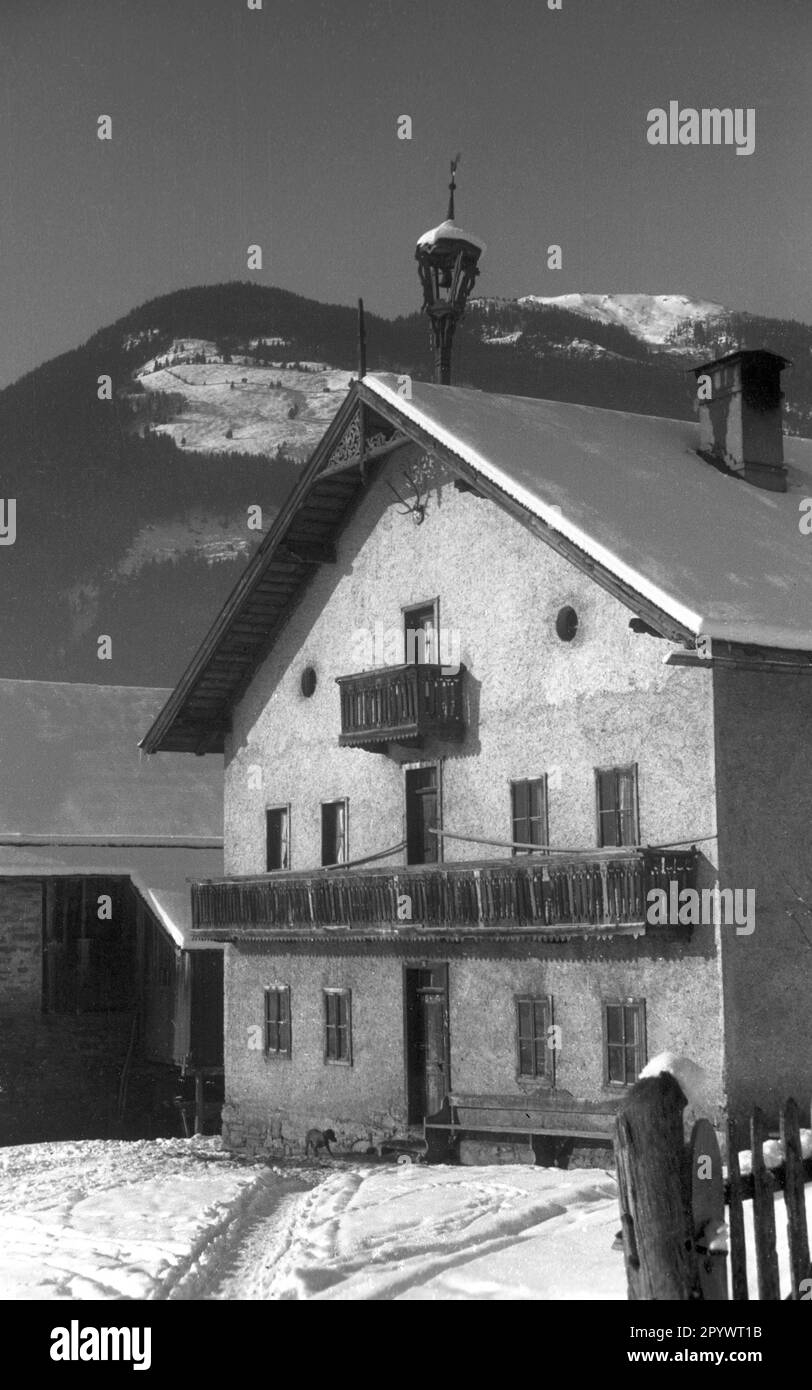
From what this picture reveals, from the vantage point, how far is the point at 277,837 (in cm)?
2998

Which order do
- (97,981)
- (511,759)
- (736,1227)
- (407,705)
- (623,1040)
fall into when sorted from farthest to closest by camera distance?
(97,981)
(407,705)
(511,759)
(623,1040)
(736,1227)

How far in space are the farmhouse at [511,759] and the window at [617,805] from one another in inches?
1.8

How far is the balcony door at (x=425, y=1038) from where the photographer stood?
83.1 feet

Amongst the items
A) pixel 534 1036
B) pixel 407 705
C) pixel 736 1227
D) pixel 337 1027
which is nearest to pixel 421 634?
pixel 407 705

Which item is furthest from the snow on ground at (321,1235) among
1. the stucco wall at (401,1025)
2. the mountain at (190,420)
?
the mountain at (190,420)

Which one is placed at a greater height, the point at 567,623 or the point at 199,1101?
the point at 567,623

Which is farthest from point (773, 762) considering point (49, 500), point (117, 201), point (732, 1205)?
point (49, 500)

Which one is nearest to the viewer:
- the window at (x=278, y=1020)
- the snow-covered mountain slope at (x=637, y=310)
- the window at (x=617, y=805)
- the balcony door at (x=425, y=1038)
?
the window at (x=617, y=805)

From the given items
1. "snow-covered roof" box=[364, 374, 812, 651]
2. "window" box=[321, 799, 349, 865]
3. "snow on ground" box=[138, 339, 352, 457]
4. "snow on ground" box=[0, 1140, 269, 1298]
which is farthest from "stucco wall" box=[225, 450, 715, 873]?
"snow on ground" box=[138, 339, 352, 457]

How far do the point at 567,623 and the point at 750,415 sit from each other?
17.6 ft

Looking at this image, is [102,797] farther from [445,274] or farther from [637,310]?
[637,310]

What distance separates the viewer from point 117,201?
19.4m

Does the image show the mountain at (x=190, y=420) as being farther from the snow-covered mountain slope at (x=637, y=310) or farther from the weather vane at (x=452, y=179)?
the weather vane at (x=452, y=179)
